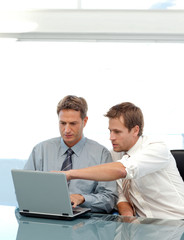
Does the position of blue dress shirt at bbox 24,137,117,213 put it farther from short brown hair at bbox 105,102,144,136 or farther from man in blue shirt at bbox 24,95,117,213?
short brown hair at bbox 105,102,144,136

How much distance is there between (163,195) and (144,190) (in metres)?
0.13

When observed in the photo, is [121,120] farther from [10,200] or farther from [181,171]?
[10,200]

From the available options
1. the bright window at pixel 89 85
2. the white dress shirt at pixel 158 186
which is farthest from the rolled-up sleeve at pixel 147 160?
the bright window at pixel 89 85

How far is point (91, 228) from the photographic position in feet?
7.02

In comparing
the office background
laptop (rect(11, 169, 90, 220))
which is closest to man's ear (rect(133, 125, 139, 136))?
laptop (rect(11, 169, 90, 220))

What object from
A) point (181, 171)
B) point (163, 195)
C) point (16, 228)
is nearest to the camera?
point (16, 228)

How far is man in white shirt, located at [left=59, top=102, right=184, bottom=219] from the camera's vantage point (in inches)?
106

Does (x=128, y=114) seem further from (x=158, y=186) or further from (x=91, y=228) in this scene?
(x=91, y=228)

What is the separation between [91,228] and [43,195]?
330 millimetres

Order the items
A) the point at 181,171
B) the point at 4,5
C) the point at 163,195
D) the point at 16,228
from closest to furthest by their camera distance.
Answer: the point at 16,228 → the point at 163,195 → the point at 181,171 → the point at 4,5

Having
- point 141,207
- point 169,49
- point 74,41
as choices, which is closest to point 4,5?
point 74,41

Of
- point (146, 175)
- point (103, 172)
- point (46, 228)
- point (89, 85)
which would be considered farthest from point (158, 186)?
point (89, 85)

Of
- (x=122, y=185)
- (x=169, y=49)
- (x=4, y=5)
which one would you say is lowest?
(x=122, y=185)

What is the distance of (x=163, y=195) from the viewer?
278 centimetres
